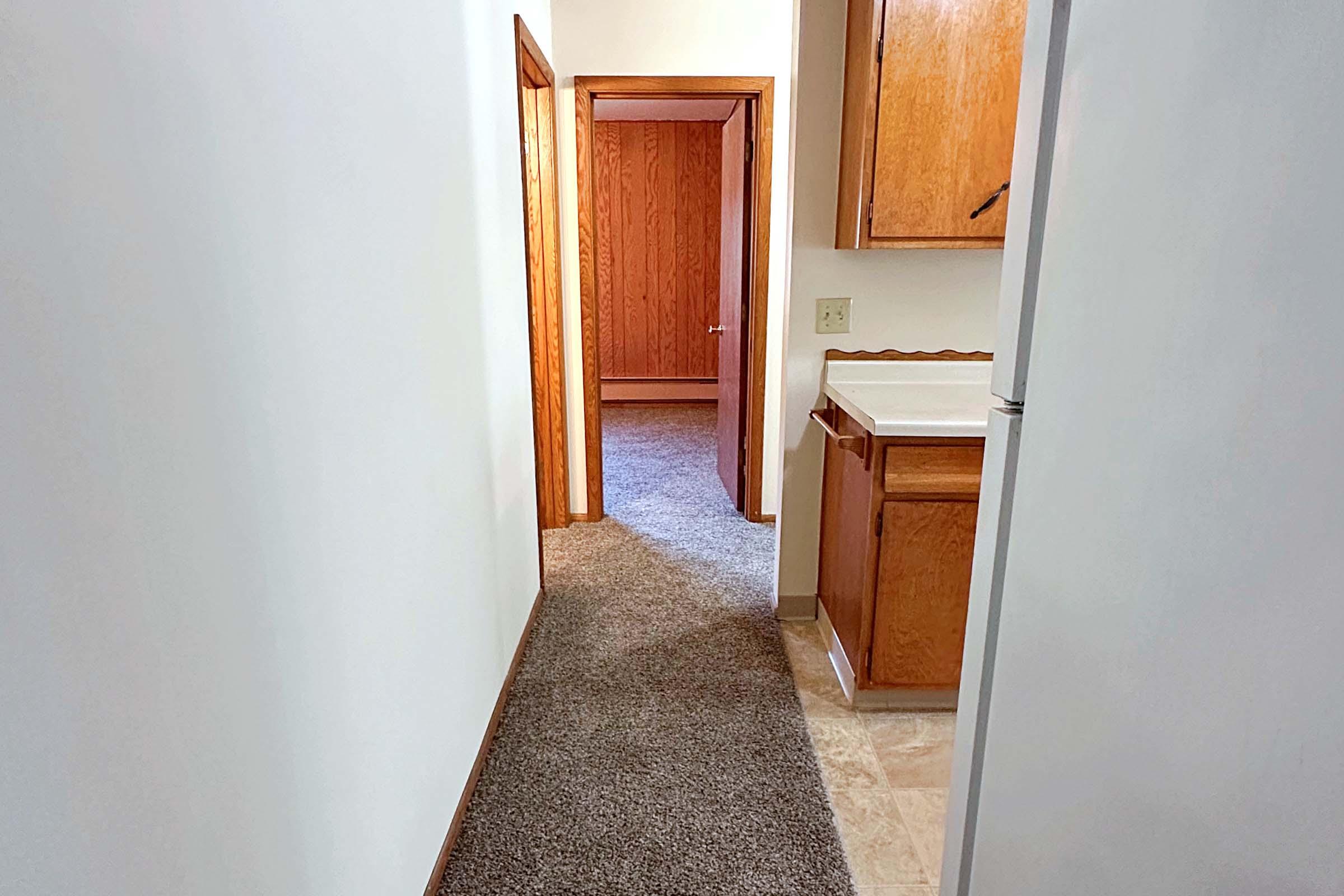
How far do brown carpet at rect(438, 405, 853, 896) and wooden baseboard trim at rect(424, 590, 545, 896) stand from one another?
1.0 inches

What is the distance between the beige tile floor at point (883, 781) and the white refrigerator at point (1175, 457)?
0.89 metres

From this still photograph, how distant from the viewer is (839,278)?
2541 mm

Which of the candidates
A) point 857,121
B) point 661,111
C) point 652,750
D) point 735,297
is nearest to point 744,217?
point 735,297

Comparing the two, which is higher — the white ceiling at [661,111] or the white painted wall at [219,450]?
the white ceiling at [661,111]

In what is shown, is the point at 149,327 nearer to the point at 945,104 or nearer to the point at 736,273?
the point at 945,104

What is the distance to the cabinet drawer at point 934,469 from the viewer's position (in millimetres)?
2088

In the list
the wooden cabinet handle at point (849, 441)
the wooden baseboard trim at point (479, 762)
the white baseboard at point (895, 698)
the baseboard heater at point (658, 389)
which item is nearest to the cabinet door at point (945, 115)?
the wooden cabinet handle at point (849, 441)

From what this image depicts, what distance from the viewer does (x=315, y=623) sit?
1.07 m

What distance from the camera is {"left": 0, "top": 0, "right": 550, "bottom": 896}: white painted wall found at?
61 centimetres

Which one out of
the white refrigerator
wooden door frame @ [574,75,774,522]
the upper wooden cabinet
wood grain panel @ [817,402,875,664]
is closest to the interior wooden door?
wooden door frame @ [574,75,774,522]

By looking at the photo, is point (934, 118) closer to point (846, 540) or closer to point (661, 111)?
point (846, 540)

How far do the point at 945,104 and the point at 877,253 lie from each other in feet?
1.63

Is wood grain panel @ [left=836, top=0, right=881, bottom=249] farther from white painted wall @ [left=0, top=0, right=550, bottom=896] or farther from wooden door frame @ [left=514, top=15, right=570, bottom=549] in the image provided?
white painted wall @ [left=0, top=0, right=550, bottom=896]

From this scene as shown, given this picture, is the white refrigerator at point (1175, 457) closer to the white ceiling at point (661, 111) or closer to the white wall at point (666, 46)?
the white wall at point (666, 46)
